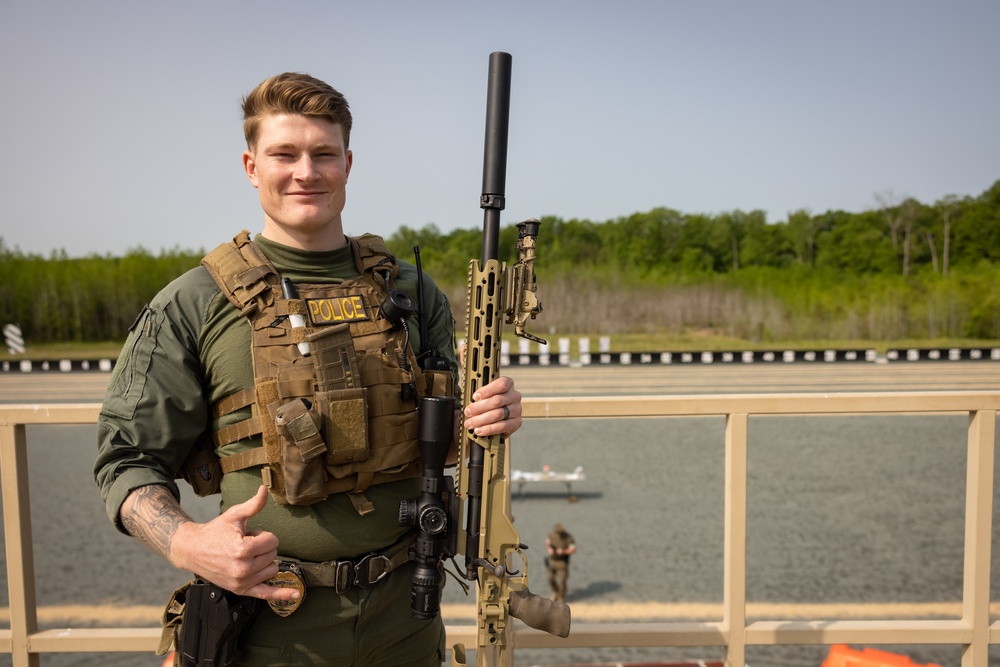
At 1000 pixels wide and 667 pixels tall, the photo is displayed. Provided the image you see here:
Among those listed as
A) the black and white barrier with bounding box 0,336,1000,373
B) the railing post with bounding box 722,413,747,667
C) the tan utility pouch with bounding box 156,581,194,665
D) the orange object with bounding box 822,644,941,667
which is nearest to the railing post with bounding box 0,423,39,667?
the tan utility pouch with bounding box 156,581,194,665

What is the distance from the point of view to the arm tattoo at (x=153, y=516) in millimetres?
1445

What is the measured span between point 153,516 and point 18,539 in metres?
1.45

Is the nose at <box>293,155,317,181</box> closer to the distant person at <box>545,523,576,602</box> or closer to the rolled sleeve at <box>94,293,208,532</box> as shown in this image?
the rolled sleeve at <box>94,293,208,532</box>

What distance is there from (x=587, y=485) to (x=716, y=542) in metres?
5.08

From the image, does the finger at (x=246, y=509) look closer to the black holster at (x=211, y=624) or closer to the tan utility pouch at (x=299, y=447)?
the tan utility pouch at (x=299, y=447)

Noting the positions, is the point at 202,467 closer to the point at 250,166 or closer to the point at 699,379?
the point at 250,166

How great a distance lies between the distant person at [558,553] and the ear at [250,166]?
8.72 meters

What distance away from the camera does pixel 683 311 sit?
41.2 meters

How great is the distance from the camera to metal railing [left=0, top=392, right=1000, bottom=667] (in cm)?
243

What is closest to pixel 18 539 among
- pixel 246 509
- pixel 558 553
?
pixel 246 509

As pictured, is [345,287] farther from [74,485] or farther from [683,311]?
[683,311]

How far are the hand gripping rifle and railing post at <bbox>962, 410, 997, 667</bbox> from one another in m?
1.77

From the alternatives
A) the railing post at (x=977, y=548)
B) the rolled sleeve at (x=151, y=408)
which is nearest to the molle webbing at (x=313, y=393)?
the rolled sleeve at (x=151, y=408)

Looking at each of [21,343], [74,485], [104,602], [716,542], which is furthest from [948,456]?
[21,343]
